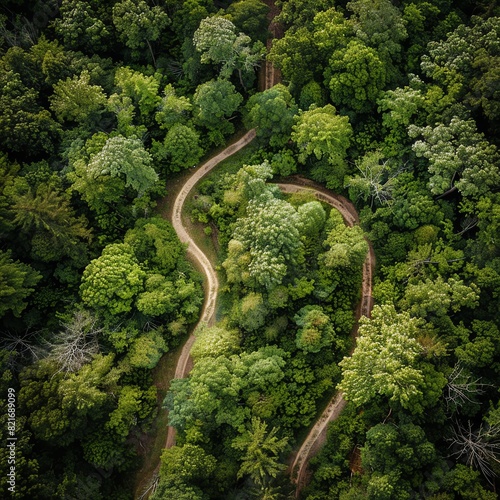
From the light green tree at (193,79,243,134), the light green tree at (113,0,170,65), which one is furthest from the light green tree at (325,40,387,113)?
the light green tree at (113,0,170,65)

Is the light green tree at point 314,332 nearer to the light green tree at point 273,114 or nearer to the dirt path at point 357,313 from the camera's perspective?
the dirt path at point 357,313

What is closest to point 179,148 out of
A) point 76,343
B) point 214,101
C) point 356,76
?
point 214,101

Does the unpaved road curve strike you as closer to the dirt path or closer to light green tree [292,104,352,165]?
the dirt path

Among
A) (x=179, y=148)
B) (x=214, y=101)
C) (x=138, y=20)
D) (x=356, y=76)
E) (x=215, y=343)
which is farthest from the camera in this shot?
(x=138, y=20)

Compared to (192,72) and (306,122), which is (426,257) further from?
(192,72)

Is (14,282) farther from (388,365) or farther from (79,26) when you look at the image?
(388,365)

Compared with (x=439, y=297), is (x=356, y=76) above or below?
above

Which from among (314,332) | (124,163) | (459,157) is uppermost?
(124,163)
